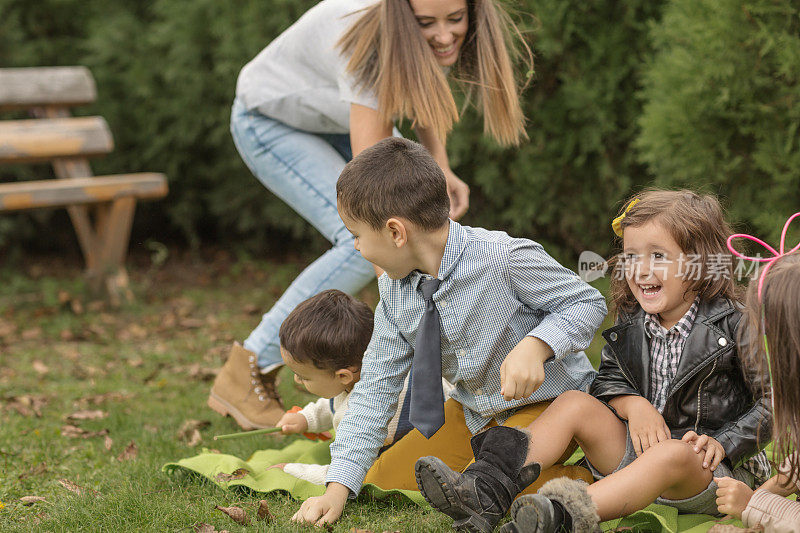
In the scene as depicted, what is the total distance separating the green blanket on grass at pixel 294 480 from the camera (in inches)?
93.4

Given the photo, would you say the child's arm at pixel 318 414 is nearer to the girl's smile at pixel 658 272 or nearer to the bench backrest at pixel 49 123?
the girl's smile at pixel 658 272

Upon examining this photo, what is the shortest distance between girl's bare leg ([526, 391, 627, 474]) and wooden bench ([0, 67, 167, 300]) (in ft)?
15.0

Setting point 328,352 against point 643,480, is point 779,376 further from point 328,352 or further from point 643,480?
point 328,352

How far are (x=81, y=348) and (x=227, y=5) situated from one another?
2.94m

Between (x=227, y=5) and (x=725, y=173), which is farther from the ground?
(x=227, y=5)

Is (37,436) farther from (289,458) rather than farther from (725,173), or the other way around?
(725,173)

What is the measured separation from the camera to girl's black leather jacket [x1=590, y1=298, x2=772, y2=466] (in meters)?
2.37

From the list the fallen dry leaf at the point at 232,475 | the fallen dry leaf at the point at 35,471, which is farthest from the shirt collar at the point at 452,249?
the fallen dry leaf at the point at 35,471

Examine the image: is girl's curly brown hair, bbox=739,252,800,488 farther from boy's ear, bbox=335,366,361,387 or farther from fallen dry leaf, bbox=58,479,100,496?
fallen dry leaf, bbox=58,479,100,496

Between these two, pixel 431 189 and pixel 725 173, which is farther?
pixel 725 173

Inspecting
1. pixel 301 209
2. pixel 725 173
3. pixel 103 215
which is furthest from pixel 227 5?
pixel 725 173

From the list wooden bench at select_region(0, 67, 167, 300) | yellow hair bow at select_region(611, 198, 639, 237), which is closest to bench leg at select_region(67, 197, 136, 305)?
wooden bench at select_region(0, 67, 167, 300)

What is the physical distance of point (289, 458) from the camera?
3.21 metres

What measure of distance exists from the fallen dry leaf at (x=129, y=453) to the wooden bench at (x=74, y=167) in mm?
3066
